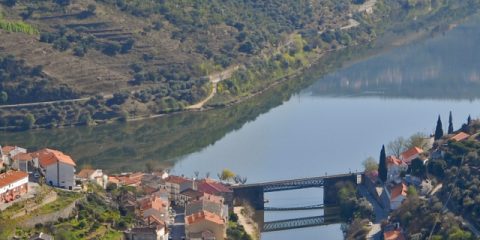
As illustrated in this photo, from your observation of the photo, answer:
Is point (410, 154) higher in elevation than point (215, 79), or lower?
higher

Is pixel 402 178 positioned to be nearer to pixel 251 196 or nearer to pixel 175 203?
pixel 251 196

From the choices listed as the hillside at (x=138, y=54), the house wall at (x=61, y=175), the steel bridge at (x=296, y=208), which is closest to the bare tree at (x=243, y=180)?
the steel bridge at (x=296, y=208)

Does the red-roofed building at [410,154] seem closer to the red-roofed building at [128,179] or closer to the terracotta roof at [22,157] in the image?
the red-roofed building at [128,179]

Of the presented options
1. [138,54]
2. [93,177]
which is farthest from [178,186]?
[138,54]

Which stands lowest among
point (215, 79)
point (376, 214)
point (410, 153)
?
point (215, 79)

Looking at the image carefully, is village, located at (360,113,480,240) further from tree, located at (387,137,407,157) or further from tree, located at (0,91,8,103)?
tree, located at (0,91,8,103)

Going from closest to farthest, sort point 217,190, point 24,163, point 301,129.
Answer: point 24,163
point 217,190
point 301,129
